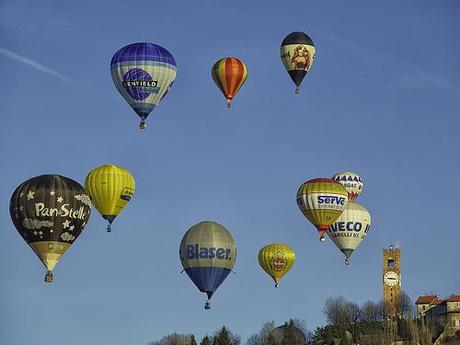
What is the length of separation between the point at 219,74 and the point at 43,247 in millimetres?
23272

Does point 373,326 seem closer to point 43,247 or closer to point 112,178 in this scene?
point 112,178

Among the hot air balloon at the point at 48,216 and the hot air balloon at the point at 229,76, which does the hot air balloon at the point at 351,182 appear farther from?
the hot air balloon at the point at 48,216

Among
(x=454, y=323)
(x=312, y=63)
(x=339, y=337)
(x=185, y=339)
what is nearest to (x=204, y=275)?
(x=312, y=63)

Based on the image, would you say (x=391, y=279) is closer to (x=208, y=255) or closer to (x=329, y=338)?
(x=329, y=338)

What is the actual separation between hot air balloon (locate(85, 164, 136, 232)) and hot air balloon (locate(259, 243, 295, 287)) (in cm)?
1876

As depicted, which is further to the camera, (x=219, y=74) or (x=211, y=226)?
(x=219, y=74)

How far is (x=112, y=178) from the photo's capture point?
85062 millimetres

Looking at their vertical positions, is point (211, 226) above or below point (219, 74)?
below

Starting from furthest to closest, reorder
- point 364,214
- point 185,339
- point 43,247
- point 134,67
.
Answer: point 185,339 < point 364,214 < point 134,67 < point 43,247

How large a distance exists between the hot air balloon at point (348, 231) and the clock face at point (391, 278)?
219ft

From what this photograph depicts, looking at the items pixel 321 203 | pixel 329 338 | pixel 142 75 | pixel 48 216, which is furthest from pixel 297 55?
pixel 329 338

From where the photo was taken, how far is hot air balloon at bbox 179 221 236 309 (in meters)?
79.9

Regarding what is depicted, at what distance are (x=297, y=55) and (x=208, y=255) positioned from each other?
17033 mm

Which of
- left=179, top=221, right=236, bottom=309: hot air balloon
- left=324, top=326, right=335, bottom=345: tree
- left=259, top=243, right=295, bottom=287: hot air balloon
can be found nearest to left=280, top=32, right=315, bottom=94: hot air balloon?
left=179, top=221, right=236, bottom=309: hot air balloon
